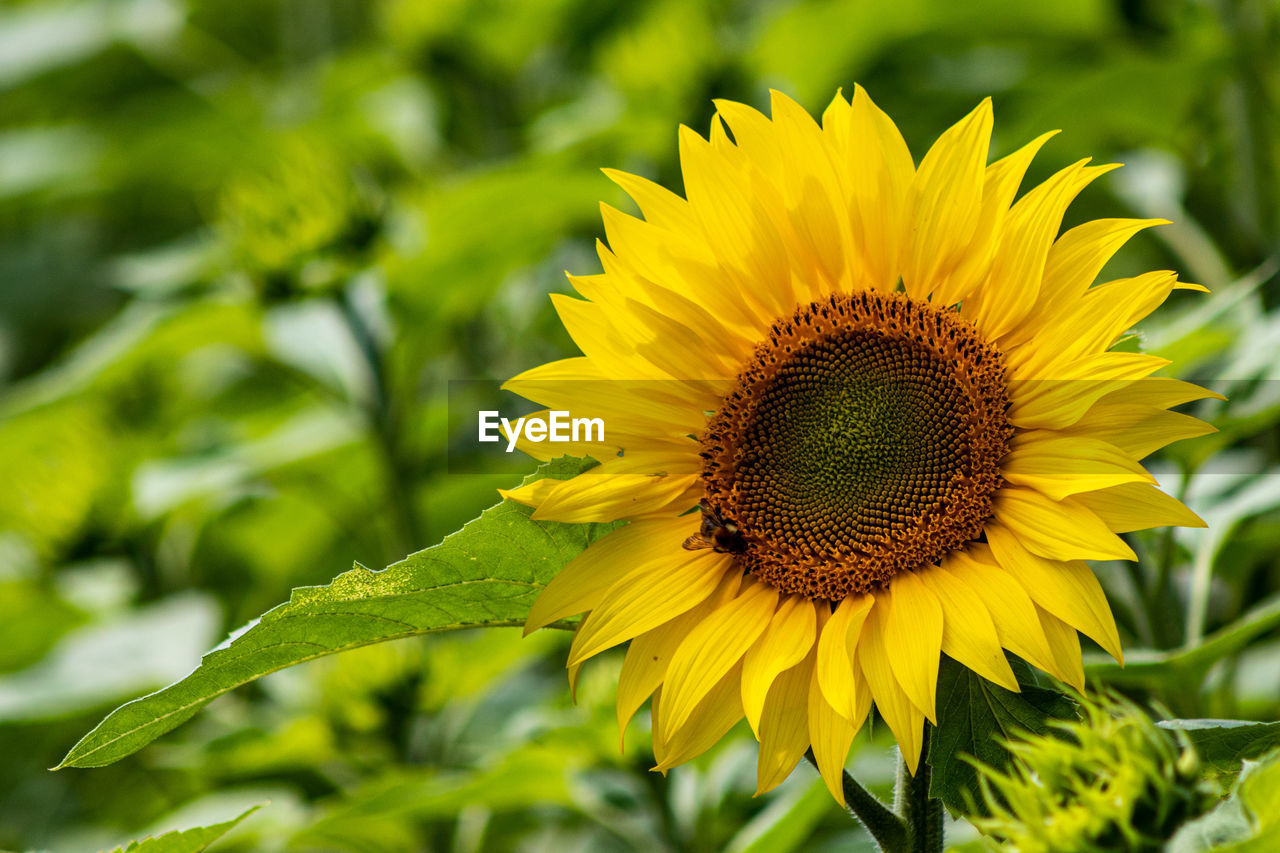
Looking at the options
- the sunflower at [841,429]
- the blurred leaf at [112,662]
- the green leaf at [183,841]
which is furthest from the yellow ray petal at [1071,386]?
the blurred leaf at [112,662]

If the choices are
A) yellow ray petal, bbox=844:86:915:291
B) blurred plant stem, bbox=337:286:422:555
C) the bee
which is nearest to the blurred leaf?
blurred plant stem, bbox=337:286:422:555

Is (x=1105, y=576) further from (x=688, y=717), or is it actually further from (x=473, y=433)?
(x=473, y=433)

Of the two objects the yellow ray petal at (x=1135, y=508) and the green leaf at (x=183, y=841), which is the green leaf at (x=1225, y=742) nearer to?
the yellow ray petal at (x=1135, y=508)

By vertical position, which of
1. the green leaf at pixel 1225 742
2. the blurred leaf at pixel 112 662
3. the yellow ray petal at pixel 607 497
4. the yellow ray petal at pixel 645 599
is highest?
the yellow ray petal at pixel 607 497

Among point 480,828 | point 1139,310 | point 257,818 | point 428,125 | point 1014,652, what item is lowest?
point 480,828

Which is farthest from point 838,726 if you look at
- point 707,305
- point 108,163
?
point 108,163

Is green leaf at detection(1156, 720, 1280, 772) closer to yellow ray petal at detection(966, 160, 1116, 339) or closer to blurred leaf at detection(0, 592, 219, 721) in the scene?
yellow ray petal at detection(966, 160, 1116, 339)

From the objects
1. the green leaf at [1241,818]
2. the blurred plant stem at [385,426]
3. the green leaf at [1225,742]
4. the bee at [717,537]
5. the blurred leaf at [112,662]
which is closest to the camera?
the green leaf at [1241,818]

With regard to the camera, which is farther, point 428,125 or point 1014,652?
point 428,125

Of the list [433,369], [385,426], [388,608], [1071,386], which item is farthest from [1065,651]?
[433,369]
